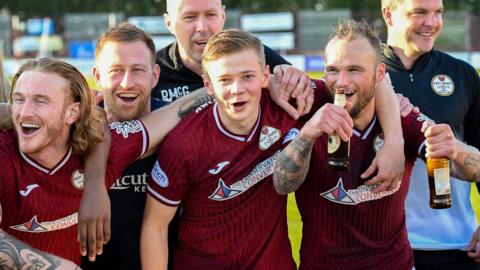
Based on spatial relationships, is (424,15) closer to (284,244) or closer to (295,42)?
(284,244)

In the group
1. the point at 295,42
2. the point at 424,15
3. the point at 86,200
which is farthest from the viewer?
the point at 295,42

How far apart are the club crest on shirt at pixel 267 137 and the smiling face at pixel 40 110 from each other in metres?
1.03

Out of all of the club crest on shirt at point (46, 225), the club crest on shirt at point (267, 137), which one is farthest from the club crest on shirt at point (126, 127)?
the club crest on shirt at point (267, 137)

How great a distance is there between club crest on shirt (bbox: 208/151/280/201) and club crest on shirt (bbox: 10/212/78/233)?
2.45 ft

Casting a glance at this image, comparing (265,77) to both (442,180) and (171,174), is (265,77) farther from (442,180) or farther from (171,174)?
(442,180)

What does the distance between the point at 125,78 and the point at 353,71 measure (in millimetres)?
1280

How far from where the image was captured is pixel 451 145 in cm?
381

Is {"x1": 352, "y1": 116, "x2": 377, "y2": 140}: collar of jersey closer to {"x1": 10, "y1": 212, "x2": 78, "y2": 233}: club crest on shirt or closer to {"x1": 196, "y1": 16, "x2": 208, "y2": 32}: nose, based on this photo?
{"x1": 196, "y1": 16, "x2": 208, "y2": 32}: nose

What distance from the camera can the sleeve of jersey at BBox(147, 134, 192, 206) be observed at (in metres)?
4.03

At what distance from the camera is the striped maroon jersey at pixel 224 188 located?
13.3 feet

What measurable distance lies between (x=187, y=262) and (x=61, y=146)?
0.95m

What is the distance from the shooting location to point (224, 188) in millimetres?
4051

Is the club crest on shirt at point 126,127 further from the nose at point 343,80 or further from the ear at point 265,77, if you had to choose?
the nose at point 343,80

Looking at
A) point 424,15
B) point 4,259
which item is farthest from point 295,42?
point 4,259
